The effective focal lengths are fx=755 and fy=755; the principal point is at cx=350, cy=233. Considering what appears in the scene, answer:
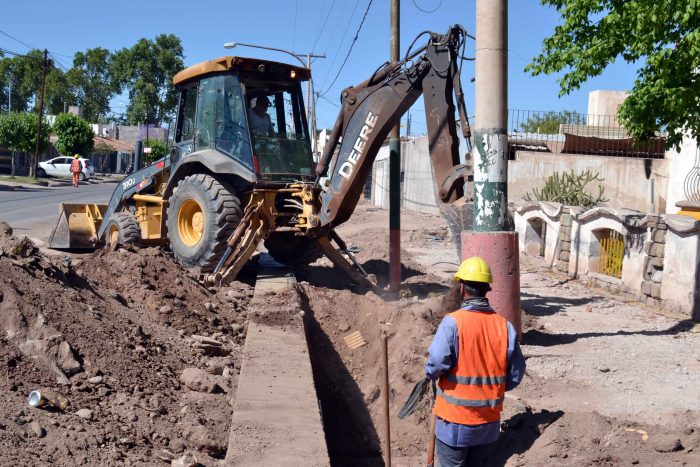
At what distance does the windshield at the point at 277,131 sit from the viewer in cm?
1071

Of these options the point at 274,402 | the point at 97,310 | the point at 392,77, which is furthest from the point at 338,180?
the point at 274,402

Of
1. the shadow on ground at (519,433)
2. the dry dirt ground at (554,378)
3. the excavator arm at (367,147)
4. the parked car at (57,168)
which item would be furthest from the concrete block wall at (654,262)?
the parked car at (57,168)

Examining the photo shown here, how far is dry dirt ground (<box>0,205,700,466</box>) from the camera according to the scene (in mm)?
4832

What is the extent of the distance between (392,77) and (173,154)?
13.4 feet

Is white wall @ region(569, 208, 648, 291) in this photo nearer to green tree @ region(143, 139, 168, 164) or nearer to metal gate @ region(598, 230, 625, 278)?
metal gate @ region(598, 230, 625, 278)

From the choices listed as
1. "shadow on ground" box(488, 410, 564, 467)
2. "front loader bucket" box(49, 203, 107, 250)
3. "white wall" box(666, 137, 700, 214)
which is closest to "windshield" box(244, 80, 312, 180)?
"front loader bucket" box(49, 203, 107, 250)

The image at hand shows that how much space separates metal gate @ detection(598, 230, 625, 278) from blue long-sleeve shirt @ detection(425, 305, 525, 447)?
910 centimetres

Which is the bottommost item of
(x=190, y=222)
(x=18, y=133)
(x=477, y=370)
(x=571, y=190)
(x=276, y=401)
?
(x=276, y=401)

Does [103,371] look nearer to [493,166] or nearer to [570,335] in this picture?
[493,166]

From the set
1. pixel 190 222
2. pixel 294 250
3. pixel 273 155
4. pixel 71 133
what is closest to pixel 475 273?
pixel 273 155

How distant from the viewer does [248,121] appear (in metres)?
10.5

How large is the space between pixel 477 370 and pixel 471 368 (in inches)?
1.5

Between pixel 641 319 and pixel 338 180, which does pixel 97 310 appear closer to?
pixel 338 180

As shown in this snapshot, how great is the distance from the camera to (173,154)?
11.9 meters
